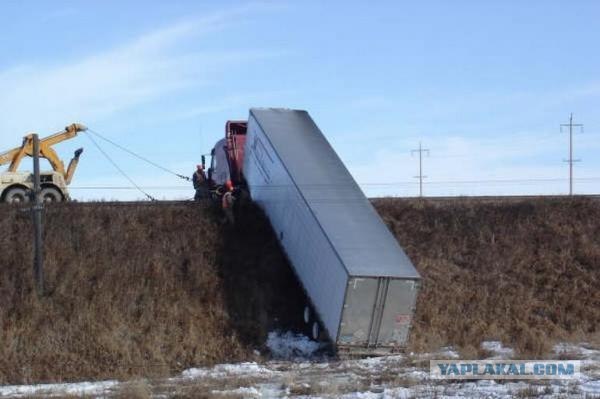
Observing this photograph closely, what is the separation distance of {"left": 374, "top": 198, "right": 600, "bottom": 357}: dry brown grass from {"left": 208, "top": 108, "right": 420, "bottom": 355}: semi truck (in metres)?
2.40

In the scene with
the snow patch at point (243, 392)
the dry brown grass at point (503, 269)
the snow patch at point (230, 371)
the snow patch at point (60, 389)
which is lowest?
the snow patch at point (60, 389)

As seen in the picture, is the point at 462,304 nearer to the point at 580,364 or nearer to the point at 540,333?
the point at 540,333

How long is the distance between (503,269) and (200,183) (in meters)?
11.9

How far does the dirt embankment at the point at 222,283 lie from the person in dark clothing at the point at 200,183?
4.05 m

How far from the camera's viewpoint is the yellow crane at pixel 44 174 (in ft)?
118

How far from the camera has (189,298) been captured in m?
26.6

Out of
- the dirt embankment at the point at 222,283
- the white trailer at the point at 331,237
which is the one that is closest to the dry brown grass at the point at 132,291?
the dirt embankment at the point at 222,283

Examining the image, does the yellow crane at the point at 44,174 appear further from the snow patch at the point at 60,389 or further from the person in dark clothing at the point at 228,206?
the snow patch at the point at 60,389

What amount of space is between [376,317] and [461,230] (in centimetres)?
1007

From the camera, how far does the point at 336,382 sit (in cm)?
1911

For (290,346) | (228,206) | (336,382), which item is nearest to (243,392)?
(336,382)

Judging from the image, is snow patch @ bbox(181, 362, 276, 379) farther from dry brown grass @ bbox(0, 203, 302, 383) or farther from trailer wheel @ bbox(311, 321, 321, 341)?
trailer wheel @ bbox(311, 321, 321, 341)

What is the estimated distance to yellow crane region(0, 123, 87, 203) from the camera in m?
36.0

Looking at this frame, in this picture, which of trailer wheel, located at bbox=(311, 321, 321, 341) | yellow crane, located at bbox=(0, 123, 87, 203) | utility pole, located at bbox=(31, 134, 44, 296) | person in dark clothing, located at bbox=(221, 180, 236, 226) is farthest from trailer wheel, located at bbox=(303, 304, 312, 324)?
yellow crane, located at bbox=(0, 123, 87, 203)
